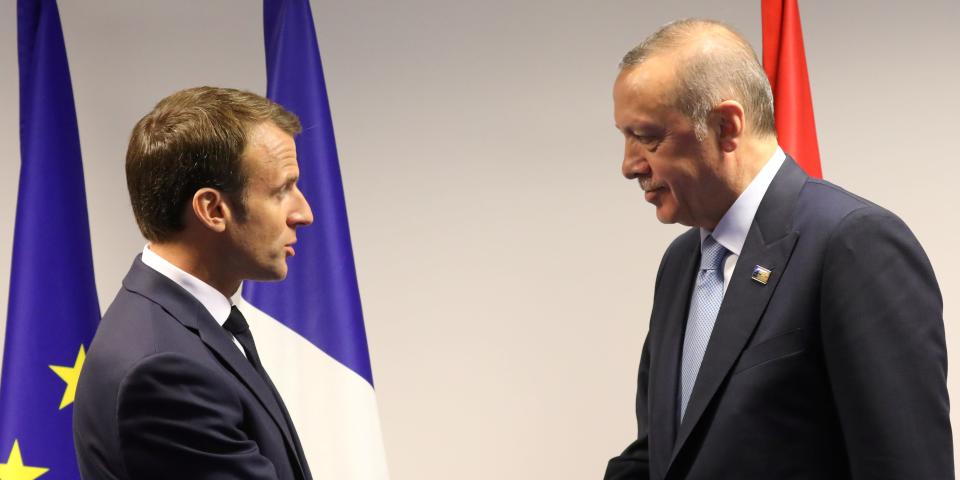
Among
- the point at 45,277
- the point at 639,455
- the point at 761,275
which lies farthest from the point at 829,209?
the point at 45,277

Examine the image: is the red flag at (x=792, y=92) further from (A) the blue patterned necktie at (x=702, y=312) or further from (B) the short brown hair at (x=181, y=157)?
(B) the short brown hair at (x=181, y=157)

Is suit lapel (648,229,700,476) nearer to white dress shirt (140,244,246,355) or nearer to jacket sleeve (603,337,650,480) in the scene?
jacket sleeve (603,337,650,480)

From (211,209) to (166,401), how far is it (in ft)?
1.08

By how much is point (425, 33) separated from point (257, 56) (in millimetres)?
586

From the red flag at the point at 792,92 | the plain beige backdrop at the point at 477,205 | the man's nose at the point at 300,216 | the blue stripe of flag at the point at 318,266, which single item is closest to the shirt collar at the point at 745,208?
the man's nose at the point at 300,216

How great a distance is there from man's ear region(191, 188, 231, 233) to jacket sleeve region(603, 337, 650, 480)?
33.0 inches

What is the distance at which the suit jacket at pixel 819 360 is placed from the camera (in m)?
1.50

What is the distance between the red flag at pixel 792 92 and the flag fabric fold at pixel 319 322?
4.17 ft

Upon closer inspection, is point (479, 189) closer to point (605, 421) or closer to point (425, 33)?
point (425, 33)

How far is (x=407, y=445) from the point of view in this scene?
351cm

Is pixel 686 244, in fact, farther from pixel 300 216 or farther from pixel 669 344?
pixel 300 216

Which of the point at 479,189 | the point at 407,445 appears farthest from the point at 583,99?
the point at 407,445

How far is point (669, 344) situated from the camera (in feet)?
6.02

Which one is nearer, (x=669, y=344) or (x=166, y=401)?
(x=166, y=401)
